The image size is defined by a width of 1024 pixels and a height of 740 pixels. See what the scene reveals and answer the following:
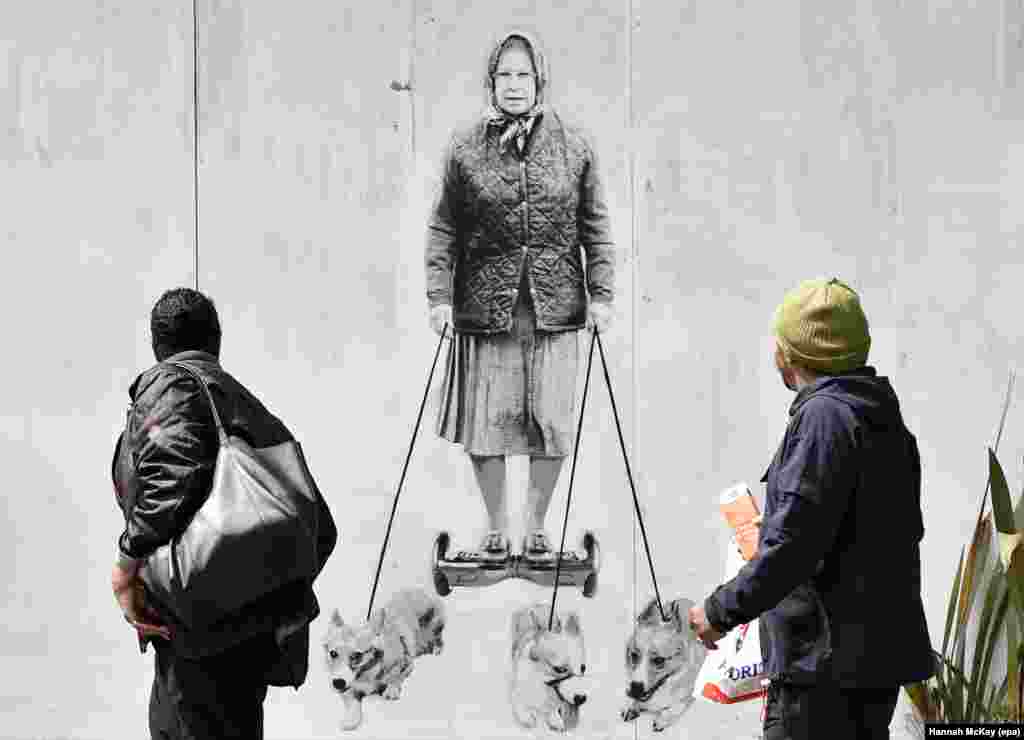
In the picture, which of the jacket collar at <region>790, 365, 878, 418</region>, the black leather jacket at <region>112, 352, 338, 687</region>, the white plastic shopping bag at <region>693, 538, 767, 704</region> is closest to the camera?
the jacket collar at <region>790, 365, 878, 418</region>

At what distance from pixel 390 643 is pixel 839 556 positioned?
219 centimetres

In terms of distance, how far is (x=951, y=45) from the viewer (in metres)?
4.40

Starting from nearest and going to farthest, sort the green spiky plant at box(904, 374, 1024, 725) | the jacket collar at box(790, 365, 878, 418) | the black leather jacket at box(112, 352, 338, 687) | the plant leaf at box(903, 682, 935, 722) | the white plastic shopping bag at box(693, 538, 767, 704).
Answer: the jacket collar at box(790, 365, 878, 418) → the black leather jacket at box(112, 352, 338, 687) → the white plastic shopping bag at box(693, 538, 767, 704) → the green spiky plant at box(904, 374, 1024, 725) → the plant leaf at box(903, 682, 935, 722)

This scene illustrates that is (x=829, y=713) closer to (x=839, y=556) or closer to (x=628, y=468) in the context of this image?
(x=839, y=556)

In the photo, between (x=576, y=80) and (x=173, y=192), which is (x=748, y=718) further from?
(x=173, y=192)

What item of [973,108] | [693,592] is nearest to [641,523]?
[693,592]

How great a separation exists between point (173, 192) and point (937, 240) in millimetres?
2406

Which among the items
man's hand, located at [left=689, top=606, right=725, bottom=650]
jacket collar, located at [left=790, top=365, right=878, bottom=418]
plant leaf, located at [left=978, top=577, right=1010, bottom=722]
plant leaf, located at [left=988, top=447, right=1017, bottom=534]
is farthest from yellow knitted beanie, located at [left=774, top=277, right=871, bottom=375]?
plant leaf, located at [left=978, top=577, right=1010, bottom=722]

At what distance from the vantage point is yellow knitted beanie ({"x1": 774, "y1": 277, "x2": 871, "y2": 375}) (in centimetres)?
267

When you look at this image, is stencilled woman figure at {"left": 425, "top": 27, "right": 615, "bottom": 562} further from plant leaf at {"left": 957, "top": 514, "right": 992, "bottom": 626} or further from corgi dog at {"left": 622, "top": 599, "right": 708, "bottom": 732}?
plant leaf at {"left": 957, "top": 514, "right": 992, "bottom": 626}

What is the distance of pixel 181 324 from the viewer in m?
3.00

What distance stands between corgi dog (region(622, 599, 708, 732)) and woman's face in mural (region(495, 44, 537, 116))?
1.65 meters

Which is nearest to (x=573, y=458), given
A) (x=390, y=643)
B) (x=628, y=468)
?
(x=628, y=468)

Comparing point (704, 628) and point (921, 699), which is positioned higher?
point (704, 628)
